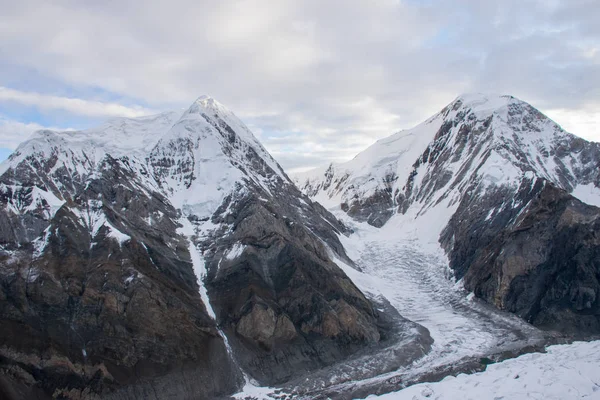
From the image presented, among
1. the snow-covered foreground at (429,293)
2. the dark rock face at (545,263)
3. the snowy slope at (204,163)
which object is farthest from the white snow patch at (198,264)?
the dark rock face at (545,263)

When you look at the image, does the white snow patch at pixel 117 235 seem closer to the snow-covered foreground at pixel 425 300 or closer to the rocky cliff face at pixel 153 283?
the rocky cliff face at pixel 153 283

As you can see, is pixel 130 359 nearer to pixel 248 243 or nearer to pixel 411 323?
pixel 248 243

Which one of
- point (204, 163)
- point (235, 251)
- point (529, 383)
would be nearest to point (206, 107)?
point (204, 163)

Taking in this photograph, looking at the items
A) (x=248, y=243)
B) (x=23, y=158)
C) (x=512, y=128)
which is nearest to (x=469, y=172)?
(x=512, y=128)

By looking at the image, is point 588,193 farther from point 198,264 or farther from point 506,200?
point 198,264

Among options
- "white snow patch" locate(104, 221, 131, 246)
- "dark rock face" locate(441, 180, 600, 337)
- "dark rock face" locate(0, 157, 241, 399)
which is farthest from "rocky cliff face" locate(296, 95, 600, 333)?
"white snow patch" locate(104, 221, 131, 246)

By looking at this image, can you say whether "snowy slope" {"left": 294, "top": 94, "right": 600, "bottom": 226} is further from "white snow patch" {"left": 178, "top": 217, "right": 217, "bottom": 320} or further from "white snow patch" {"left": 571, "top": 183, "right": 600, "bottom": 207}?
"white snow patch" {"left": 178, "top": 217, "right": 217, "bottom": 320}

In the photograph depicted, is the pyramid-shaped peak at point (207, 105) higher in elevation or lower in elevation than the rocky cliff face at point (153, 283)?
higher
